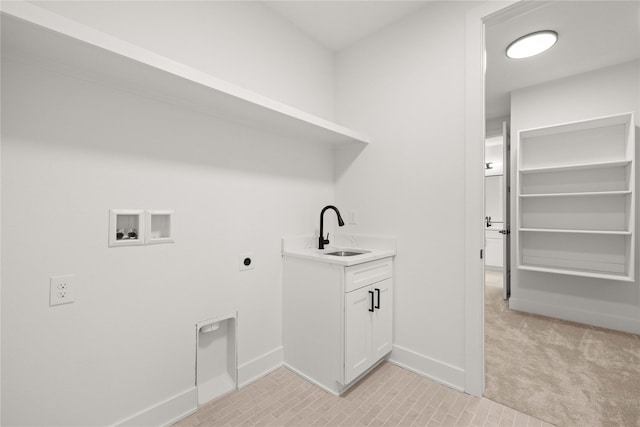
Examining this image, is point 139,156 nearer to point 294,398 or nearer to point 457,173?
point 294,398

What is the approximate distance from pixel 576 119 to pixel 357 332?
3.29 m

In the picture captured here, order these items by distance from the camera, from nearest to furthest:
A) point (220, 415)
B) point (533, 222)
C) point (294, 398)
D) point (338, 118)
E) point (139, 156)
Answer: point (139, 156), point (220, 415), point (294, 398), point (338, 118), point (533, 222)

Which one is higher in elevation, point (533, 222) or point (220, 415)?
point (533, 222)

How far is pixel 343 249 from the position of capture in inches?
91.9

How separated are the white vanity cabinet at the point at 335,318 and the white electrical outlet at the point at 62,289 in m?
1.20

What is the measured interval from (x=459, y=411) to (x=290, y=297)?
123cm

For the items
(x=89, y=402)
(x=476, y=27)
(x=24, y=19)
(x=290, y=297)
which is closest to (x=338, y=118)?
(x=476, y=27)

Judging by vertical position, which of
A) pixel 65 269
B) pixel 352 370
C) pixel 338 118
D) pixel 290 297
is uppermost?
pixel 338 118

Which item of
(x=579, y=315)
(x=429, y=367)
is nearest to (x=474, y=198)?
(x=429, y=367)

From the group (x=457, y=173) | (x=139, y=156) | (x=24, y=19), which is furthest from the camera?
(x=457, y=173)

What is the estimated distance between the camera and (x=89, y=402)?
126 cm

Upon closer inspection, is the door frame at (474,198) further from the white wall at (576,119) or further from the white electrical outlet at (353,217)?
the white wall at (576,119)

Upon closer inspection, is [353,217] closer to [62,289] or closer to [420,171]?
[420,171]

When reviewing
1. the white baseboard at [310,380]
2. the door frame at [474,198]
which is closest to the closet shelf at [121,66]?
the door frame at [474,198]
